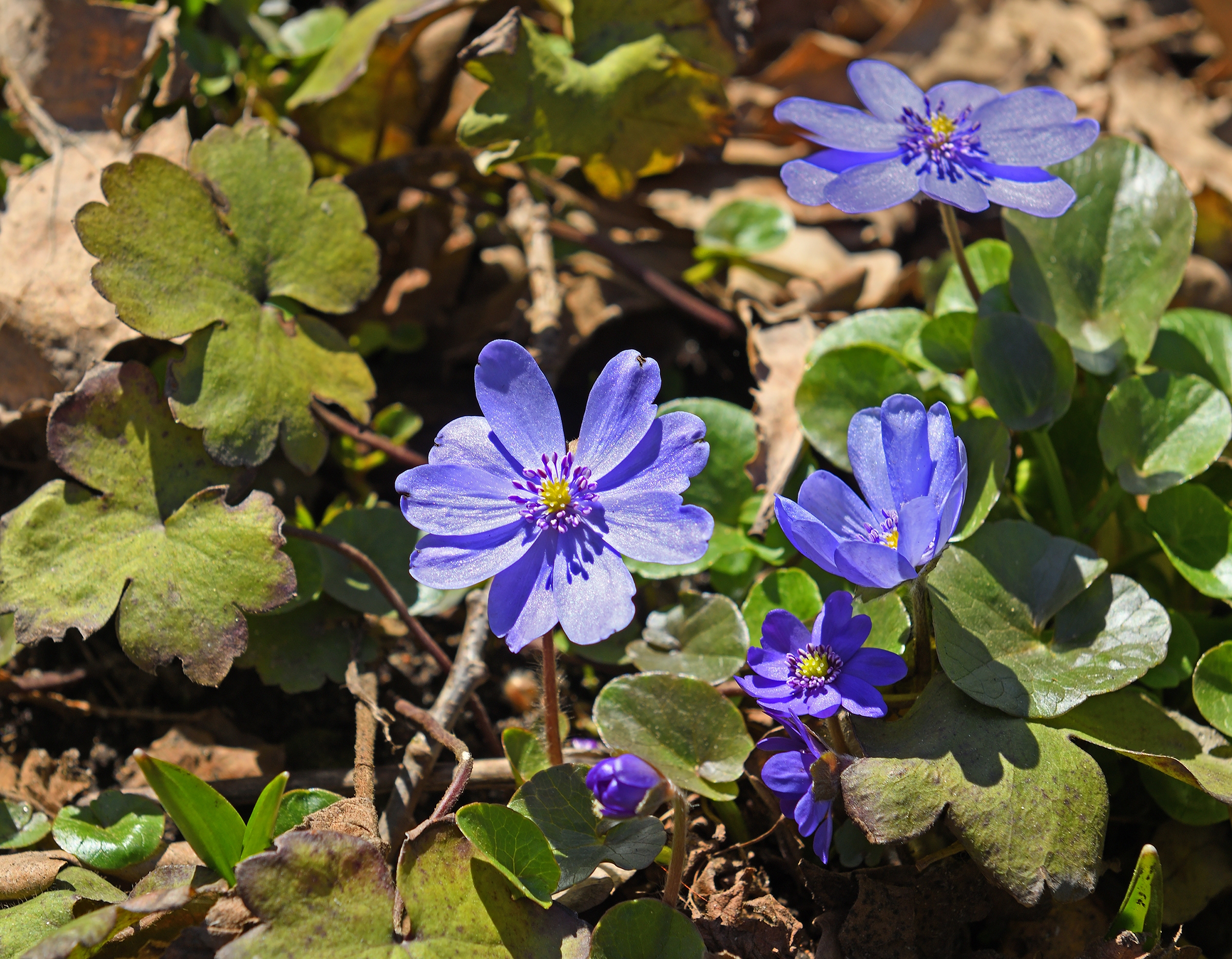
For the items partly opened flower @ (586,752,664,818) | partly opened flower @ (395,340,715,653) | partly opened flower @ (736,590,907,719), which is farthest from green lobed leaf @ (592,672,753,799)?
partly opened flower @ (395,340,715,653)

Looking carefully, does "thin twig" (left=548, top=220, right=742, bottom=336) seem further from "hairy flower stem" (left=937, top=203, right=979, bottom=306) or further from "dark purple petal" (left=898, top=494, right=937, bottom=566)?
"dark purple petal" (left=898, top=494, right=937, bottom=566)

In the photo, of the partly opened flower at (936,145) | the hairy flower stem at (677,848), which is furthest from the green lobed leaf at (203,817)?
the partly opened flower at (936,145)

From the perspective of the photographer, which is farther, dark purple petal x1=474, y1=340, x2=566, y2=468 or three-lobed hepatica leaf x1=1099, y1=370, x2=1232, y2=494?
three-lobed hepatica leaf x1=1099, y1=370, x2=1232, y2=494

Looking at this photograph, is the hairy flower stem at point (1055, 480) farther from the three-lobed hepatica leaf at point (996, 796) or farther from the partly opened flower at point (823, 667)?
the partly opened flower at point (823, 667)

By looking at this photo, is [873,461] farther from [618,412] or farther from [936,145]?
[936,145]

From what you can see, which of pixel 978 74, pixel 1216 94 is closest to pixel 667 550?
pixel 978 74

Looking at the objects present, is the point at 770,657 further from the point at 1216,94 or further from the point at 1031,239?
the point at 1216,94
